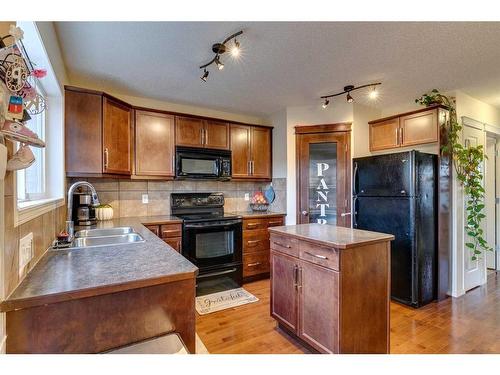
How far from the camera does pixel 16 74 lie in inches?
33.4

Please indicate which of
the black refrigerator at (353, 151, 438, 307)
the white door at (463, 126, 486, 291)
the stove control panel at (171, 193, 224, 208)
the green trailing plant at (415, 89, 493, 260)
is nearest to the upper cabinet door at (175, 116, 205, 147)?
the stove control panel at (171, 193, 224, 208)

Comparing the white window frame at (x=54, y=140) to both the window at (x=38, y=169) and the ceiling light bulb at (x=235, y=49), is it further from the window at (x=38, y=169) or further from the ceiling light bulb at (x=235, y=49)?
the ceiling light bulb at (x=235, y=49)

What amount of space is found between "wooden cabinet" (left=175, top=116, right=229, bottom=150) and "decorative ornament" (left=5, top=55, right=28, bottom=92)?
8.02ft

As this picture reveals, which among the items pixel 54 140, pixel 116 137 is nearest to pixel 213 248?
pixel 116 137

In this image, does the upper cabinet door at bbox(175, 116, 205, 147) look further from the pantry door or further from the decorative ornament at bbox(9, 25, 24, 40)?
the decorative ornament at bbox(9, 25, 24, 40)

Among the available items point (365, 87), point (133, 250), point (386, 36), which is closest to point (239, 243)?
point (133, 250)

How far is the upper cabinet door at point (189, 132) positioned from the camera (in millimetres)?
3330

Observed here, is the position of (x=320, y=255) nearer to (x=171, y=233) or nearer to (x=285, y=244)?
(x=285, y=244)

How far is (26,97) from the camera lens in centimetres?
98

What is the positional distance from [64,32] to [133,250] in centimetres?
169

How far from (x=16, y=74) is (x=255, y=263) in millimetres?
3081

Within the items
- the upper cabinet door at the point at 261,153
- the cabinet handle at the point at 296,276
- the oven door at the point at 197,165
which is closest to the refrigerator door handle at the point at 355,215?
the upper cabinet door at the point at 261,153

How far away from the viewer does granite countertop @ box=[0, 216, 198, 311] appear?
889mm

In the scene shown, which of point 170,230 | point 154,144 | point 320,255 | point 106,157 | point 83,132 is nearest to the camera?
point 320,255
